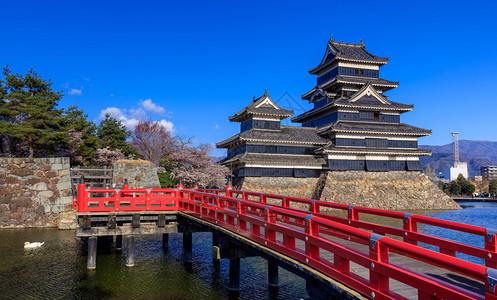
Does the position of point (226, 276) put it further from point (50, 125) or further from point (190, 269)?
point (50, 125)

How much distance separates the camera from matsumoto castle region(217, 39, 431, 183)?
40906 mm

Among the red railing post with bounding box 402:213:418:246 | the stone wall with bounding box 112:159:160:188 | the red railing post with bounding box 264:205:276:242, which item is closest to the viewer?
the red railing post with bounding box 402:213:418:246

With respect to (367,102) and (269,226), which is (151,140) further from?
(269,226)

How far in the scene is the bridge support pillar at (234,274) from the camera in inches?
475

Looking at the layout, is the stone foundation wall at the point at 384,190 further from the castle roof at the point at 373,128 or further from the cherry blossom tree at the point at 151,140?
the cherry blossom tree at the point at 151,140

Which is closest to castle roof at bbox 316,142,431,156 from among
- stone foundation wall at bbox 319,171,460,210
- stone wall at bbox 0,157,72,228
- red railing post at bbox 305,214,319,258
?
stone foundation wall at bbox 319,171,460,210

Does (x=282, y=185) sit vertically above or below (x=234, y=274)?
above

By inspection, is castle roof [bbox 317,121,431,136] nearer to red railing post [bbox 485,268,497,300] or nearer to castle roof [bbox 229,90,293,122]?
castle roof [bbox 229,90,293,122]

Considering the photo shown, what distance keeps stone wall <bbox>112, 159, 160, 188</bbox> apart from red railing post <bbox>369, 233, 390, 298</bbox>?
2878cm

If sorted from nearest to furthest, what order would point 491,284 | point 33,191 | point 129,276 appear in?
point 491,284 → point 129,276 → point 33,191

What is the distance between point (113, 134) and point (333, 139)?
28817 mm

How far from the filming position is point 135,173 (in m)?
32.9

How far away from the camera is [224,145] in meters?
46.8

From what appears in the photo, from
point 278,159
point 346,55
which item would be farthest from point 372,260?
point 346,55
